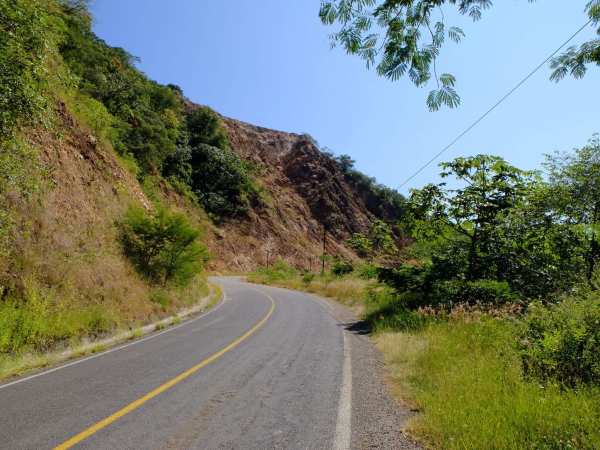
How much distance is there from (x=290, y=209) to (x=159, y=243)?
49.7 metres

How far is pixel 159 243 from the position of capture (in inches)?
581

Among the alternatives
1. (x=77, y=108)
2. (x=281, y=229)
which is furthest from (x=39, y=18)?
(x=281, y=229)

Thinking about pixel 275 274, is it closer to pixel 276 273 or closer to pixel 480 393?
pixel 276 273

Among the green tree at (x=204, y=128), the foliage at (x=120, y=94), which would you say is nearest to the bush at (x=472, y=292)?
the foliage at (x=120, y=94)

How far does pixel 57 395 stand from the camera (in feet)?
17.7

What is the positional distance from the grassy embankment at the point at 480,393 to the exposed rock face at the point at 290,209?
40.1 meters

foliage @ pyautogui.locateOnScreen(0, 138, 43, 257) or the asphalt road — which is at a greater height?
foliage @ pyautogui.locateOnScreen(0, 138, 43, 257)

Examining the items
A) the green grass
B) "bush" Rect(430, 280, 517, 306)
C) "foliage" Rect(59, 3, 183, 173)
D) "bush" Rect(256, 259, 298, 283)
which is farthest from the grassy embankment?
"bush" Rect(256, 259, 298, 283)

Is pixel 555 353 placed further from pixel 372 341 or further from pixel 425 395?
pixel 372 341

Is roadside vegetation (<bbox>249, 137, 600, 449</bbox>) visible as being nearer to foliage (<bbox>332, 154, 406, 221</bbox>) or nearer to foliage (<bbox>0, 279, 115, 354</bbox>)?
foliage (<bbox>0, 279, 115, 354</bbox>)

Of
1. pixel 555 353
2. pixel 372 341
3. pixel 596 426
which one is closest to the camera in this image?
pixel 596 426

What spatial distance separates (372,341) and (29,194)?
9.03 meters

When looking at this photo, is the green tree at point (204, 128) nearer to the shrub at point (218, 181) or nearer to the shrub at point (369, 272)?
the shrub at point (218, 181)

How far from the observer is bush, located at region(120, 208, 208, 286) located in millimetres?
14242
